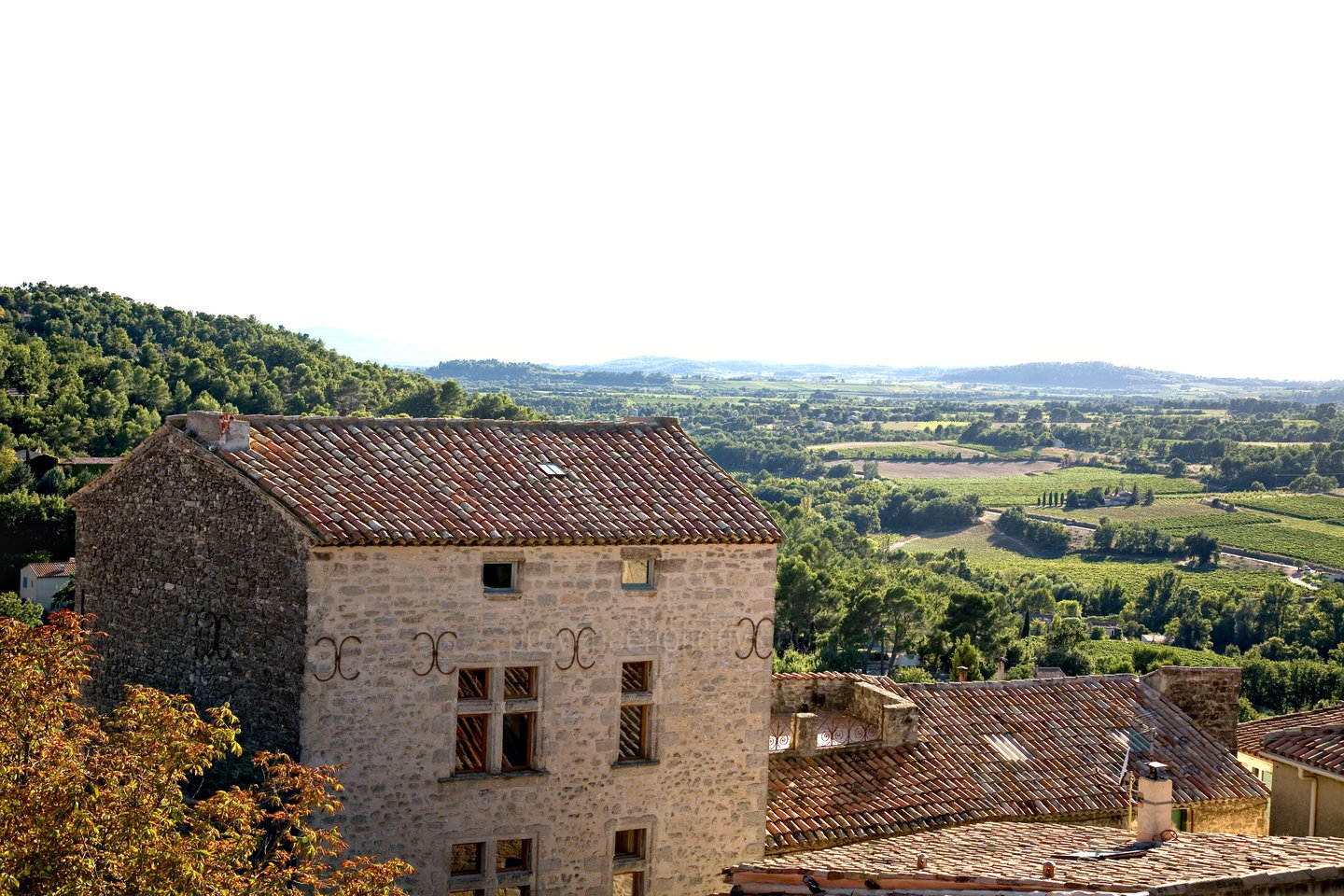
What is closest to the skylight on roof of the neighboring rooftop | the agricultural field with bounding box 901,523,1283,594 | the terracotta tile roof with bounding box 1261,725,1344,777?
the terracotta tile roof with bounding box 1261,725,1344,777

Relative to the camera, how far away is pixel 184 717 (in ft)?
38.7

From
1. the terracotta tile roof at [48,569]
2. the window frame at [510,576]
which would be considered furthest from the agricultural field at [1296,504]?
the window frame at [510,576]

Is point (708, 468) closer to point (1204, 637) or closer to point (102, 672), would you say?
point (102, 672)

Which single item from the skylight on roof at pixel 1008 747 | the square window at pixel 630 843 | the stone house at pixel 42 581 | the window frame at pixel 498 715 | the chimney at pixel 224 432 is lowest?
the stone house at pixel 42 581

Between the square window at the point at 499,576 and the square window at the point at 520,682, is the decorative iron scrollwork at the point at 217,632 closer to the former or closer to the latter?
the square window at the point at 499,576

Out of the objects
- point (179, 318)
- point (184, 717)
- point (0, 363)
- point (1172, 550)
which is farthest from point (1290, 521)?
point (184, 717)

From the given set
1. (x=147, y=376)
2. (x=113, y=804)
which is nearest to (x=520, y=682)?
(x=113, y=804)

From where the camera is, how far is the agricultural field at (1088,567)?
353 feet

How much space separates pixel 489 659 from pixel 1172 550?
120207 millimetres

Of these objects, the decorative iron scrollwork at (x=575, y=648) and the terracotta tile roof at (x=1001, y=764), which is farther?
the terracotta tile roof at (x=1001, y=764)

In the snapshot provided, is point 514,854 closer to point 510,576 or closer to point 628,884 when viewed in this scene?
point 628,884

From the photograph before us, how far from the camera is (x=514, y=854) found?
60.3 feet

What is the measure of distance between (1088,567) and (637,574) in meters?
112

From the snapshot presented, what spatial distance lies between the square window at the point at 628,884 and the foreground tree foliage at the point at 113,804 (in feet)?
24.5
